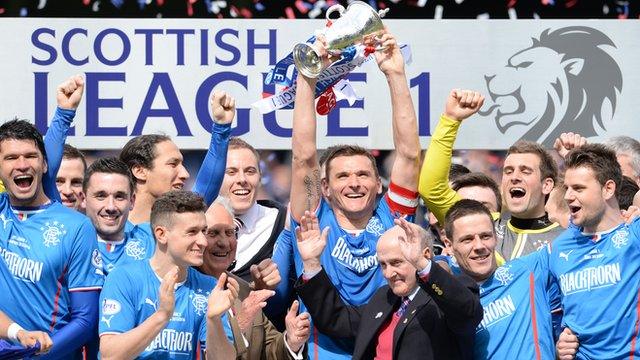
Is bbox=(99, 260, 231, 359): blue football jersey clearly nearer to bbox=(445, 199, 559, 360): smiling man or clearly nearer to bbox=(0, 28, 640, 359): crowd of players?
bbox=(0, 28, 640, 359): crowd of players

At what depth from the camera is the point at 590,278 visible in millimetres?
5738

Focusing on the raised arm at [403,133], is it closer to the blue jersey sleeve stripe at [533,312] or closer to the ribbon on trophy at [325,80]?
the ribbon on trophy at [325,80]

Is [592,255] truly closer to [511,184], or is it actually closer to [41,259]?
[511,184]

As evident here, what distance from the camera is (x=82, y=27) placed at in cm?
764

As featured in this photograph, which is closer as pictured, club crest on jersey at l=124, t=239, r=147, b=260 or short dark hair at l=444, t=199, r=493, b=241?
short dark hair at l=444, t=199, r=493, b=241

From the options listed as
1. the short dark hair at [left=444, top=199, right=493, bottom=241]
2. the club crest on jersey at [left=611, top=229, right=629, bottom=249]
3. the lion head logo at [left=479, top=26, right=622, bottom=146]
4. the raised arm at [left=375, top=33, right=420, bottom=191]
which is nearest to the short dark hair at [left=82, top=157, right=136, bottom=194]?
the raised arm at [left=375, top=33, right=420, bottom=191]

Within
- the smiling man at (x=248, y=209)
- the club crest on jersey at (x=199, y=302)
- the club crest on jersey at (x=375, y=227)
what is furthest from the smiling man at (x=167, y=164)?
the club crest on jersey at (x=199, y=302)

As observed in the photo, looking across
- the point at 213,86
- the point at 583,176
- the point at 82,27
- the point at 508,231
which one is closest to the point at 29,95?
the point at 82,27

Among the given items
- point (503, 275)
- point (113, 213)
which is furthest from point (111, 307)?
point (503, 275)

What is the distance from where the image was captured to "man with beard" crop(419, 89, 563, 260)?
622 centimetres

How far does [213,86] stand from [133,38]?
0.52 metres

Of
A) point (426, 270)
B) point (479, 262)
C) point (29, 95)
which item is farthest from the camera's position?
point (29, 95)

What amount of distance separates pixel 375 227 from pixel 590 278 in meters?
0.99

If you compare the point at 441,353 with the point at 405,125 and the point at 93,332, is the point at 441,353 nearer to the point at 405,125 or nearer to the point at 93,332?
the point at 405,125
